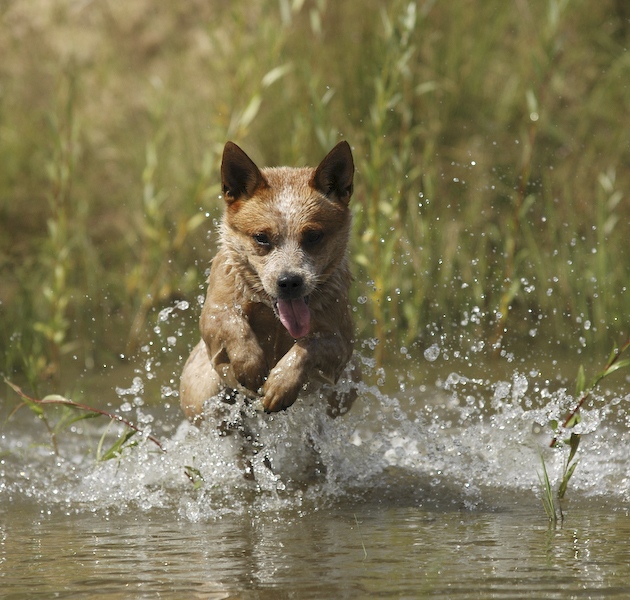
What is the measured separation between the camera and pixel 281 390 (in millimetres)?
5113

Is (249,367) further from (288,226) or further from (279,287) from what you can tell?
(288,226)

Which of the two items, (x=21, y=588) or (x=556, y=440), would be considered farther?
(x=556, y=440)

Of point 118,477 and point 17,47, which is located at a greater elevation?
point 17,47

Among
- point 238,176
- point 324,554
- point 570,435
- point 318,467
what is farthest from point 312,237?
point 324,554

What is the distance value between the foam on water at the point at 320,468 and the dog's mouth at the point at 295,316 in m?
0.52

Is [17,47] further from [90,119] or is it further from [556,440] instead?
[556,440]

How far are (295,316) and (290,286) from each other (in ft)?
0.73

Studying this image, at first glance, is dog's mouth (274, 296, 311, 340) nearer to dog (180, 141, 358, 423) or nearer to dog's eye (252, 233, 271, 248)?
dog (180, 141, 358, 423)

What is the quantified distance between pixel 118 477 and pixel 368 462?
4.72 ft

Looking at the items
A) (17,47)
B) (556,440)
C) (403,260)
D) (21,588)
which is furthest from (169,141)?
(21,588)

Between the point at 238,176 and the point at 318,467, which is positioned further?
the point at 318,467

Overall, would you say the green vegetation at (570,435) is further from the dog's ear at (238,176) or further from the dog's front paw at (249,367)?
the dog's ear at (238,176)

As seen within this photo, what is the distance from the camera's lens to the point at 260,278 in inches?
210

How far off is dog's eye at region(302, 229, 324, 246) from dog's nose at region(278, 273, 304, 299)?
0.98 feet
